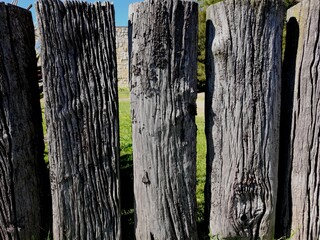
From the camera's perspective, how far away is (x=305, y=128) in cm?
201

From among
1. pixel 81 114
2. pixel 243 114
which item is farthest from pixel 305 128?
pixel 81 114

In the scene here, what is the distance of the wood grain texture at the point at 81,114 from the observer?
1.80 metres

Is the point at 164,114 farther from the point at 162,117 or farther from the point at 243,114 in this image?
the point at 243,114

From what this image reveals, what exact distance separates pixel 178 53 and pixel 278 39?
64 centimetres

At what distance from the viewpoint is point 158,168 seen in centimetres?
196

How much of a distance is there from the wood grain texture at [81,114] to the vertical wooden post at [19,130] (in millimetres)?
202

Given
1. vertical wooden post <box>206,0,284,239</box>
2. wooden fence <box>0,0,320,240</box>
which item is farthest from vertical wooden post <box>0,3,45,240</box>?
vertical wooden post <box>206,0,284,239</box>

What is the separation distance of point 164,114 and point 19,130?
2.95 ft

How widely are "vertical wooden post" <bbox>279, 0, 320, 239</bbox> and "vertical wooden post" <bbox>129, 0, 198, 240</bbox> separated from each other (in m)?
0.67

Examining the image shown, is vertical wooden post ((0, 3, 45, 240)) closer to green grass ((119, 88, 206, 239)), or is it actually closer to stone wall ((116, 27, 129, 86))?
green grass ((119, 88, 206, 239))

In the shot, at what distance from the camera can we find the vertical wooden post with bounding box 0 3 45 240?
1.86m

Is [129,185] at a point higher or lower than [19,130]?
lower

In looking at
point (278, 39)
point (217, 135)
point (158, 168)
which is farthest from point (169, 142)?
point (278, 39)

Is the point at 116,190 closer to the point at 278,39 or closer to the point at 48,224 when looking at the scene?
the point at 48,224
